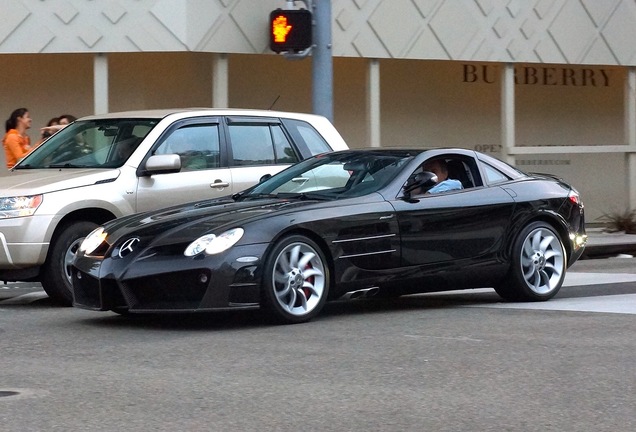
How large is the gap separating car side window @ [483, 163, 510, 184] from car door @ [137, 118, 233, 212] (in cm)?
244

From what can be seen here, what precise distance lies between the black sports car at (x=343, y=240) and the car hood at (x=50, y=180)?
3.52 feet

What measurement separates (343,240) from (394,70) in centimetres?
1296

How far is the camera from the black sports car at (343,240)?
870 cm

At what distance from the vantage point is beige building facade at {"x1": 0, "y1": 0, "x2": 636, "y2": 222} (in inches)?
679

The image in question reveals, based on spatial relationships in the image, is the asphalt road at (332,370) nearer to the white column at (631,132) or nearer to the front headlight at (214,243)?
the front headlight at (214,243)

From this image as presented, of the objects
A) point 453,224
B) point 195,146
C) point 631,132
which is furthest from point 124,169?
point 631,132

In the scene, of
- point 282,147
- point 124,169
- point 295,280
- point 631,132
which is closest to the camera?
point 295,280

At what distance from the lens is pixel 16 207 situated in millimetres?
10305

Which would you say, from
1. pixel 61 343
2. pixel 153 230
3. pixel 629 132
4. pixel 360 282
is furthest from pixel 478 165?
pixel 629 132

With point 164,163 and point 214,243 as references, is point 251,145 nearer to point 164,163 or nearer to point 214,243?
point 164,163

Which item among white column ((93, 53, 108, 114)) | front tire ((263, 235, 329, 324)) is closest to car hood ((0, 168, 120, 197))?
front tire ((263, 235, 329, 324))

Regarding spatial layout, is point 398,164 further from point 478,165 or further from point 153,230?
point 153,230

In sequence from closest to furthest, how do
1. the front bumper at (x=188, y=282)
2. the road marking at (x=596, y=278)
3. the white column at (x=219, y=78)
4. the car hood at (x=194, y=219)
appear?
the front bumper at (x=188, y=282)
the car hood at (x=194, y=219)
the road marking at (x=596, y=278)
the white column at (x=219, y=78)

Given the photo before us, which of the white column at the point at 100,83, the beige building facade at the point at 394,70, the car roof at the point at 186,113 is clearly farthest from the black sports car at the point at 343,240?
the beige building facade at the point at 394,70
